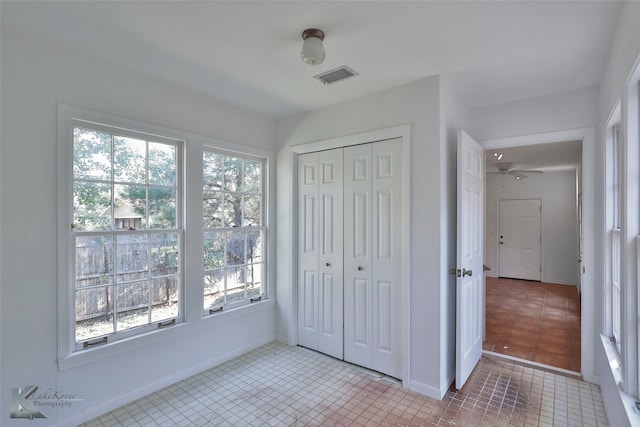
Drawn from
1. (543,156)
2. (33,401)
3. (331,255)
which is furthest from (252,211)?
(543,156)

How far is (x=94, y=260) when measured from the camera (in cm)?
225

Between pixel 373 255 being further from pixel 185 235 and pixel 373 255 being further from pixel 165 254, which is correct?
pixel 165 254

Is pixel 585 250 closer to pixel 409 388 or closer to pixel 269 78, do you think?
pixel 409 388

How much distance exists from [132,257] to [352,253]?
1.89m

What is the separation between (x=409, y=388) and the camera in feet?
8.35

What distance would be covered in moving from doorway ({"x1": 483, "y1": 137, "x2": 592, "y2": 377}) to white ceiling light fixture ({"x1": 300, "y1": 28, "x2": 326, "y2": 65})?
338 centimetres

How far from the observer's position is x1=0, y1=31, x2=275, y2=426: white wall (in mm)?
1850

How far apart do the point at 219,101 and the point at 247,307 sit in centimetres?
212

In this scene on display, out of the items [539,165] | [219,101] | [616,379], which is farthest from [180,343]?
[539,165]

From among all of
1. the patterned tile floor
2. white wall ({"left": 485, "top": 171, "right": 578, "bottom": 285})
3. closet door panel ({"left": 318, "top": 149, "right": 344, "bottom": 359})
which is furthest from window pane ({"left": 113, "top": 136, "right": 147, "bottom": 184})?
white wall ({"left": 485, "top": 171, "right": 578, "bottom": 285})

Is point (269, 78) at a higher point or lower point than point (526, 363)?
higher

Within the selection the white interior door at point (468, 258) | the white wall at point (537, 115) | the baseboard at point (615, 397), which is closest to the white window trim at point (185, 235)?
the white interior door at point (468, 258)

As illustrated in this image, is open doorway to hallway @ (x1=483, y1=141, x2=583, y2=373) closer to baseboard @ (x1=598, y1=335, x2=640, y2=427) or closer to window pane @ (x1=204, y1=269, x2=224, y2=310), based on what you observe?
baseboard @ (x1=598, y1=335, x2=640, y2=427)

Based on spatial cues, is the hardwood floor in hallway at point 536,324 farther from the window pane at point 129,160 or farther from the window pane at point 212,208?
the window pane at point 129,160
